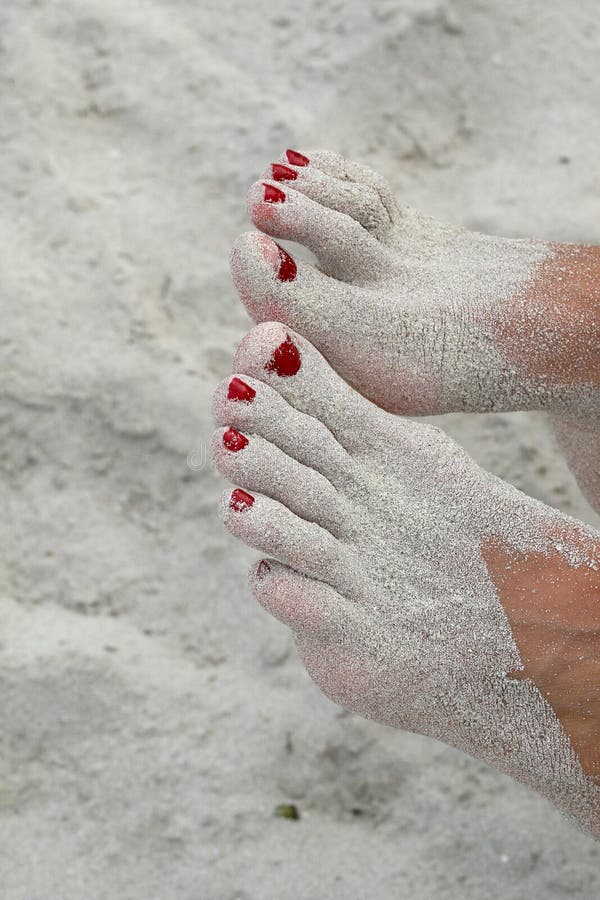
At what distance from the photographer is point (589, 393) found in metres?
1.27

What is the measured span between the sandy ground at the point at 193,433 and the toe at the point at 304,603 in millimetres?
258

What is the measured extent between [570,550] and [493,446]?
0.42 meters

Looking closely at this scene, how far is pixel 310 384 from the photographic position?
4.00 ft

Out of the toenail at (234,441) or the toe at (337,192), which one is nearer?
the toenail at (234,441)

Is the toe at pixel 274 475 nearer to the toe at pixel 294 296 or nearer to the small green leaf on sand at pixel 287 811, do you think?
the toe at pixel 294 296

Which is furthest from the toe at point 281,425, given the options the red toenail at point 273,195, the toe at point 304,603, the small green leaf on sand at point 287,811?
the small green leaf on sand at point 287,811

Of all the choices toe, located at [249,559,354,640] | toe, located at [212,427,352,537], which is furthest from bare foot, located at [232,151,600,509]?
toe, located at [249,559,354,640]

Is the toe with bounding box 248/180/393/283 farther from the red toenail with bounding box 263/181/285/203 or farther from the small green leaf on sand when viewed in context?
the small green leaf on sand

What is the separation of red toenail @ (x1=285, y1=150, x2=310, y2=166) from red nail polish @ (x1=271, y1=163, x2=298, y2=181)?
0.02 metres

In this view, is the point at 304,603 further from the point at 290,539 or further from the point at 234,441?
the point at 234,441

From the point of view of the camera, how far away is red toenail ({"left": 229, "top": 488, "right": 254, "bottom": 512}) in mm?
1175

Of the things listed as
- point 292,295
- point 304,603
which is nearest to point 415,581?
point 304,603

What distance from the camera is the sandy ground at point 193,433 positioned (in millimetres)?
1297

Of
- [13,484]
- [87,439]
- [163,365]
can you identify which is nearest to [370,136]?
[163,365]
